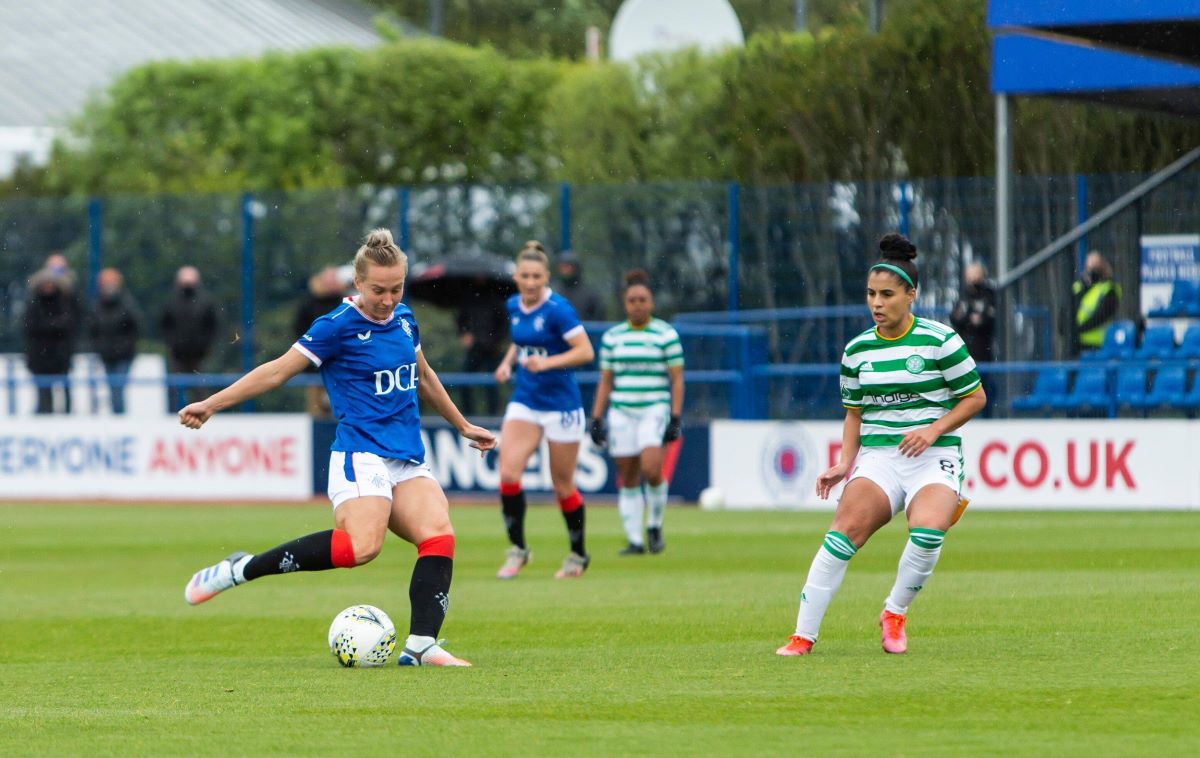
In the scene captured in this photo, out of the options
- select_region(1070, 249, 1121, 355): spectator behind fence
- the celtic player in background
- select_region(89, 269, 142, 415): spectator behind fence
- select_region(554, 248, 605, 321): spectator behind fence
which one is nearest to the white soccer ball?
select_region(554, 248, 605, 321): spectator behind fence

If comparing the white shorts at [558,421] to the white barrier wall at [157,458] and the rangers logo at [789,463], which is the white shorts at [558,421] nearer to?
the rangers logo at [789,463]

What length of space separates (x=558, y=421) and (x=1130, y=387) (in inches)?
369

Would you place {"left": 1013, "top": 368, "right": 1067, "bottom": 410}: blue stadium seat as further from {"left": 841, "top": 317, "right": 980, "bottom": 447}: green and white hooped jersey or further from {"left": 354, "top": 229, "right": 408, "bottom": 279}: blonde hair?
{"left": 354, "top": 229, "right": 408, "bottom": 279}: blonde hair

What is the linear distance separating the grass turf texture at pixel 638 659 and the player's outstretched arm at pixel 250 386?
1.13 m

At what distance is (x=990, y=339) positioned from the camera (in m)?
23.0

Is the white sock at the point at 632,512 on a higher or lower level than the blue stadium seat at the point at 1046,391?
lower

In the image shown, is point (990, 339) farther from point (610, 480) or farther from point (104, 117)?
point (104, 117)

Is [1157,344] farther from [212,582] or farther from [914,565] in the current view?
[212,582]

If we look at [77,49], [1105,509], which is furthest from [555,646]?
[77,49]

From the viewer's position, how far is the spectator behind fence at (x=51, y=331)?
86.8ft

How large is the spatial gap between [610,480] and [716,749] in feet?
55.0

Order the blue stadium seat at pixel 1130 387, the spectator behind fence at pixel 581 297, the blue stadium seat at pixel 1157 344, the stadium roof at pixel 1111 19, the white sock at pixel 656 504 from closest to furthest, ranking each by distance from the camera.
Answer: the white sock at pixel 656 504, the stadium roof at pixel 1111 19, the blue stadium seat at pixel 1130 387, the blue stadium seat at pixel 1157 344, the spectator behind fence at pixel 581 297

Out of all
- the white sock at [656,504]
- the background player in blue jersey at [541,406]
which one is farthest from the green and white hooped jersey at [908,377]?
the white sock at [656,504]

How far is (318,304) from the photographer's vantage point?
25.5m
